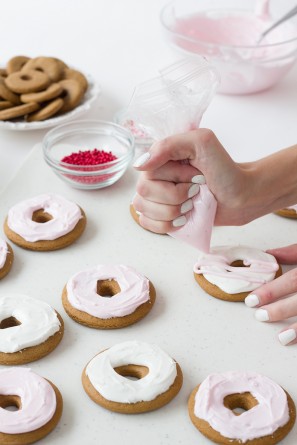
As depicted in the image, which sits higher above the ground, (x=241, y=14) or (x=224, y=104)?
(x=241, y=14)

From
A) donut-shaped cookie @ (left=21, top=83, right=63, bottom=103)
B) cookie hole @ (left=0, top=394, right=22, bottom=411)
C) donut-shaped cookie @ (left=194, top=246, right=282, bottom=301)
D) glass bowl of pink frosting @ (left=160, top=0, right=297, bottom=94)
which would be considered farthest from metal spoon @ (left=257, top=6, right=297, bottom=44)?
cookie hole @ (left=0, top=394, right=22, bottom=411)

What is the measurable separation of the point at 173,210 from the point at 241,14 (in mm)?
1192

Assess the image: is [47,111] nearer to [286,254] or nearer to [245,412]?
[286,254]

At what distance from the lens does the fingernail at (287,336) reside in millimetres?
1711

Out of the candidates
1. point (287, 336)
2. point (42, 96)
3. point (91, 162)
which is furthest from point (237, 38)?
point (287, 336)

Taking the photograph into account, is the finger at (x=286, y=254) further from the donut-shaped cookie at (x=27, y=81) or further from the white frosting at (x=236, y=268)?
the donut-shaped cookie at (x=27, y=81)

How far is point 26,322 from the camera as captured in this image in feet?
5.60

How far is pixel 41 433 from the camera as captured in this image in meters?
1.49

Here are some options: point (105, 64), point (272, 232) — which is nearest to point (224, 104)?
point (105, 64)

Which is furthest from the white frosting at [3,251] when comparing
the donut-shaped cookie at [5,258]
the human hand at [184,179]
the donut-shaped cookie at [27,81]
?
the donut-shaped cookie at [27,81]

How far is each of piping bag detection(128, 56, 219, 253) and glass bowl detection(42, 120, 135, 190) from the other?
15.4 inches

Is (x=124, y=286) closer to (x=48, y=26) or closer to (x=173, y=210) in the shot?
(x=173, y=210)

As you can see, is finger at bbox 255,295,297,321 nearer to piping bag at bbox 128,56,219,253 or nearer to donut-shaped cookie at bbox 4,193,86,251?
piping bag at bbox 128,56,219,253

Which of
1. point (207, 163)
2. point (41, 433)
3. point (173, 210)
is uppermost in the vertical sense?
point (207, 163)
